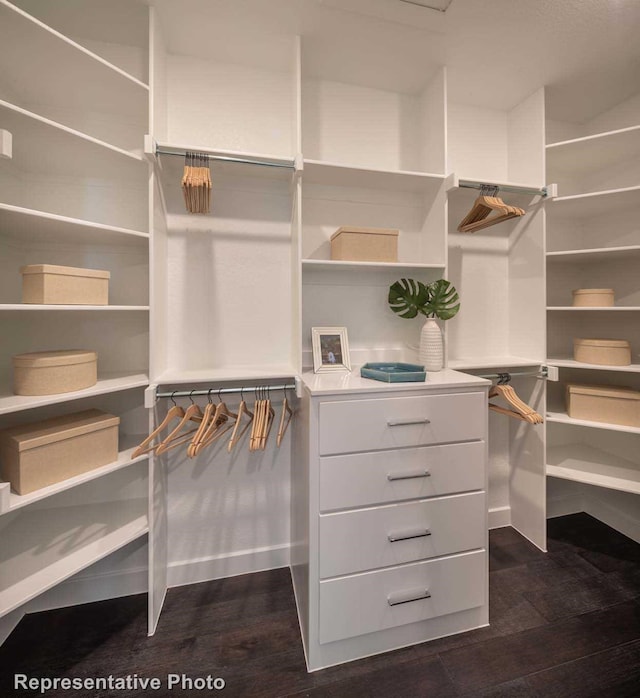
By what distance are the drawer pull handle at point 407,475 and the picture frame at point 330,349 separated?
57cm

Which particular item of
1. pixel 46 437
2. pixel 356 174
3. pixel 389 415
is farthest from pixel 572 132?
pixel 46 437

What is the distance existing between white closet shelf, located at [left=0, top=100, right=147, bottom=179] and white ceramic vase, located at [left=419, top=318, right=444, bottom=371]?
1516 mm

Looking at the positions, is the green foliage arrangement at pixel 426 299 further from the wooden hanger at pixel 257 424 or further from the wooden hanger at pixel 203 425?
the wooden hanger at pixel 203 425

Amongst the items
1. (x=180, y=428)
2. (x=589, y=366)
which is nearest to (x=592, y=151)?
(x=589, y=366)

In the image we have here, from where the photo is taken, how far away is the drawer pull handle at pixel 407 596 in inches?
51.0

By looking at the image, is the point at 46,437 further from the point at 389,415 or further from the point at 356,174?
the point at 356,174

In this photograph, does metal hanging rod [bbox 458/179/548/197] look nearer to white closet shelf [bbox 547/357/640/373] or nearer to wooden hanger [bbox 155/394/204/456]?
white closet shelf [bbox 547/357/640/373]

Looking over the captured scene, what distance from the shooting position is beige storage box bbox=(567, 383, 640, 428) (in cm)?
171

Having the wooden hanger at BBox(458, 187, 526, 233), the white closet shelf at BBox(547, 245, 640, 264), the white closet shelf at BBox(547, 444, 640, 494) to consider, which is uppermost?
the wooden hanger at BBox(458, 187, 526, 233)

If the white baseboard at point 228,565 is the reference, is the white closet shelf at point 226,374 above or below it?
above

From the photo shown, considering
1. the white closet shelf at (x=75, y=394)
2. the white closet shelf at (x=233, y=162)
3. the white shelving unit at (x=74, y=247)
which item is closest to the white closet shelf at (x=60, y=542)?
the white shelving unit at (x=74, y=247)

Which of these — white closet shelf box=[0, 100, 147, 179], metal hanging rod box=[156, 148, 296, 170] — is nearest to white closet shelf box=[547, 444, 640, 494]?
metal hanging rod box=[156, 148, 296, 170]

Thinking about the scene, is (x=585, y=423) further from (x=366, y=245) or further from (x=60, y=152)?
(x=60, y=152)

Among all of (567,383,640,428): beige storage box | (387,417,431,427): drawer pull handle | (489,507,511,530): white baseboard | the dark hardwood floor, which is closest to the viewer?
the dark hardwood floor
